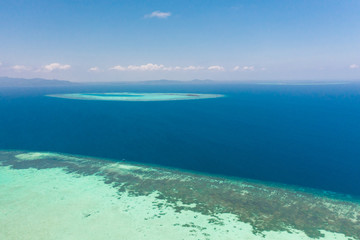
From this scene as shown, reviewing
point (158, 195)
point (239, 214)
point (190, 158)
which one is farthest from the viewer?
point (190, 158)

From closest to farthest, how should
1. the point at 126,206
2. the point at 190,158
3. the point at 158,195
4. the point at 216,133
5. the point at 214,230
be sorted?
1. the point at 214,230
2. the point at 126,206
3. the point at 158,195
4. the point at 190,158
5. the point at 216,133

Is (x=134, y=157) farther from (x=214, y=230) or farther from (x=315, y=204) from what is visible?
(x=315, y=204)

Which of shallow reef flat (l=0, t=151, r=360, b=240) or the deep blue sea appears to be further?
the deep blue sea

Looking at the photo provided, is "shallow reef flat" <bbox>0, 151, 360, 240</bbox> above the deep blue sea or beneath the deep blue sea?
beneath

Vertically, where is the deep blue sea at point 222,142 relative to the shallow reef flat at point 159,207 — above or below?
above

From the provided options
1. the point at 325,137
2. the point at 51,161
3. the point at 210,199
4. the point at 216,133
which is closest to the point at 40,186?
Result: the point at 51,161

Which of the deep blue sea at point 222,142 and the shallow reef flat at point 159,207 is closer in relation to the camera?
the shallow reef flat at point 159,207

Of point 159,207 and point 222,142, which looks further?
point 222,142

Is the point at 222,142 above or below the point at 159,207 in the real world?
above
